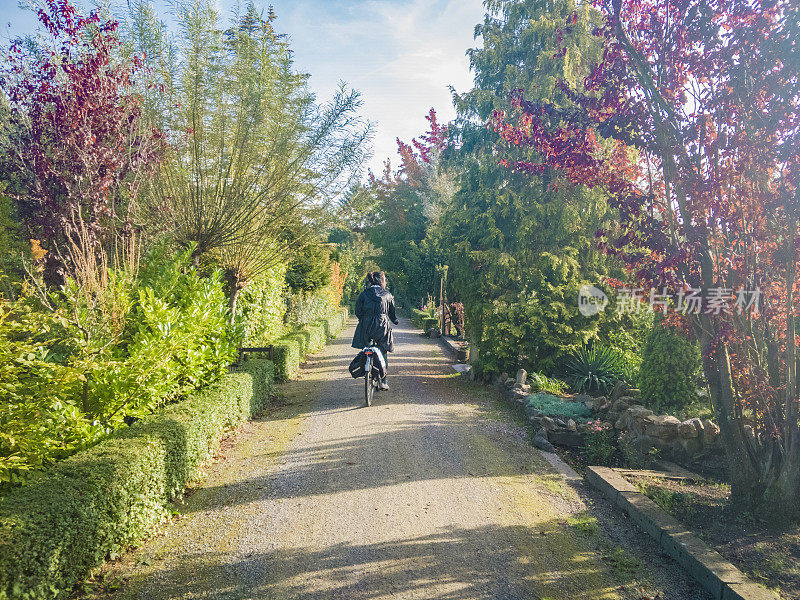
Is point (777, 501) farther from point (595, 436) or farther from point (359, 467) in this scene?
point (359, 467)

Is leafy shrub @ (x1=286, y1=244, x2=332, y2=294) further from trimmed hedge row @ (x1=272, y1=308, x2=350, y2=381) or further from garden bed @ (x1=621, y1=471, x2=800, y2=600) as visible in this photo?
garden bed @ (x1=621, y1=471, x2=800, y2=600)

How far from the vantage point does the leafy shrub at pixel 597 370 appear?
780 centimetres

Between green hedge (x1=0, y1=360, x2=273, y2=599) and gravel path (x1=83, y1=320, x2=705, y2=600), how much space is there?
214 millimetres

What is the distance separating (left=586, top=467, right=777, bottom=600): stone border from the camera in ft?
9.37

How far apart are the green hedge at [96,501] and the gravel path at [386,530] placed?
21 centimetres

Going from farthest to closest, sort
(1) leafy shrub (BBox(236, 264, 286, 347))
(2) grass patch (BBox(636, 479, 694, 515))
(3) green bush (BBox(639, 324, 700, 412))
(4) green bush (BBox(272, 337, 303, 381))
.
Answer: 1. (1) leafy shrub (BBox(236, 264, 286, 347))
2. (4) green bush (BBox(272, 337, 303, 381))
3. (3) green bush (BBox(639, 324, 700, 412))
4. (2) grass patch (BBox(636, 479, 694, 515))

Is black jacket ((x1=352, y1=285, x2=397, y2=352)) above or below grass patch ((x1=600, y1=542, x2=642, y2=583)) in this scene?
above

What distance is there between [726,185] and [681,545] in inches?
113

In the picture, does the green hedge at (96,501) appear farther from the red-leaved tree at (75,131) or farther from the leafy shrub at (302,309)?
the leafy shrub at (302,309)

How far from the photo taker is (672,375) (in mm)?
6367

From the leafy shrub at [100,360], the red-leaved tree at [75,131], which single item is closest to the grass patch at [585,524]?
the leafy shrub at [100,360]

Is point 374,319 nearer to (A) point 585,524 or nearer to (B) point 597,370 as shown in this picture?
(B) point 597,370

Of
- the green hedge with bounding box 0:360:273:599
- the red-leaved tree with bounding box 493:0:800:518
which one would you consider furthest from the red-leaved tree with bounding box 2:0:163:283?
the red-leaved tree with bounding box 493:0:800:518

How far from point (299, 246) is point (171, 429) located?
419 centimetres
